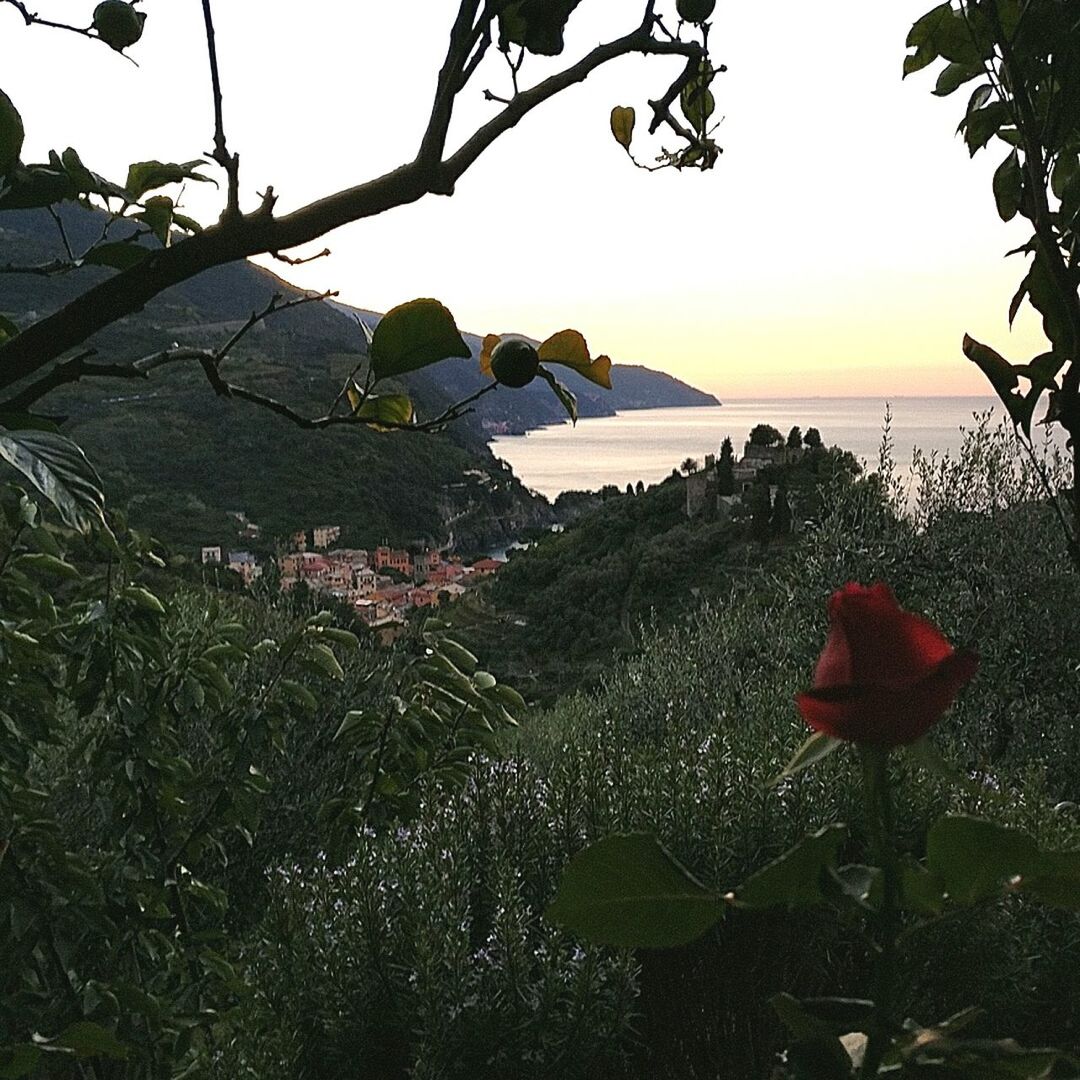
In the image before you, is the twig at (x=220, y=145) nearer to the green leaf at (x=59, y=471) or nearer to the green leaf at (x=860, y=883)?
the green leaf at (x=59, y=471)

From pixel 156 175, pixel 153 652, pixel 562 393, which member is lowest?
pixel 153 652

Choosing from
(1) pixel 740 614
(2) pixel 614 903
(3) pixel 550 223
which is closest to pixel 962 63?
(2) pixel 614 903

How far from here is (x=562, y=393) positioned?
591 millimetres

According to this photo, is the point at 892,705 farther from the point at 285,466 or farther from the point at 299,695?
the point at 285,466

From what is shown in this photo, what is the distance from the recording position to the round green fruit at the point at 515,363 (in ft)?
1.76

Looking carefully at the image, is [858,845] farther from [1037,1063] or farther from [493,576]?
[493,576]

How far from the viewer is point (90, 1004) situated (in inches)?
43.3

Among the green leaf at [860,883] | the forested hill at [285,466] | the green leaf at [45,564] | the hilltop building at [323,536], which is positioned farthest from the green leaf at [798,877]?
the hilltop building at [323,536]

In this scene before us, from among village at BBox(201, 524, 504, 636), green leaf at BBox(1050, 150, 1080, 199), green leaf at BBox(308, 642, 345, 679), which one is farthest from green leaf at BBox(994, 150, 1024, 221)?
→ village at BBox(201, 524, 504, 636)

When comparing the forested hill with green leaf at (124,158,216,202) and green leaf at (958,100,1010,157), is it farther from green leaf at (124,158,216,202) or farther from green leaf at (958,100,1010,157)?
green leaf at (124,158,216,202)

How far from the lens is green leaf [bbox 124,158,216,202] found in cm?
59

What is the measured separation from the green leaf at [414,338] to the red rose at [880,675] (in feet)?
0.94

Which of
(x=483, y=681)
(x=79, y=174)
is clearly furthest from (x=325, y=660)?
(x=79, y=174)

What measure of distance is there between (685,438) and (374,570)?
4.11 meters
